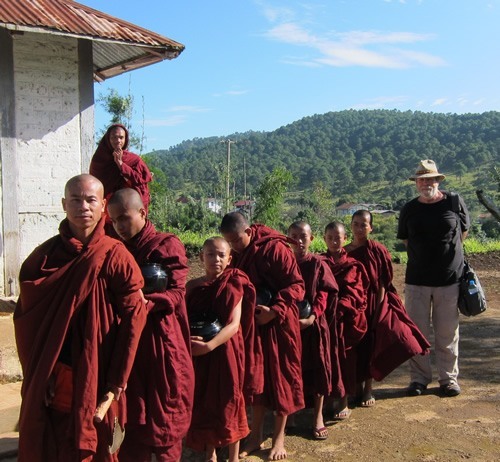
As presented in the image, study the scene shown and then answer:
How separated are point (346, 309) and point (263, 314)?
107 cm

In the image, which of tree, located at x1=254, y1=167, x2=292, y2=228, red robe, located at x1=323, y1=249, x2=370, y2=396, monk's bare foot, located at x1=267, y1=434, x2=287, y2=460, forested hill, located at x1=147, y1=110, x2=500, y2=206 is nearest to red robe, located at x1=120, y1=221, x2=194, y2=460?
monk's bare foot, located at x1=267, y1=434, x2=287, y2=460

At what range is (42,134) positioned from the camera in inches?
263

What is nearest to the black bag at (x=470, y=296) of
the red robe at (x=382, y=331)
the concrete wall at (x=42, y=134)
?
the red robe at (x=382, y=331)

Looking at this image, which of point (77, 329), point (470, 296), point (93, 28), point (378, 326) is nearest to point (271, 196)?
point (93, 28)

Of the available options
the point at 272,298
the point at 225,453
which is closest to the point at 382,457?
the point at 225,453

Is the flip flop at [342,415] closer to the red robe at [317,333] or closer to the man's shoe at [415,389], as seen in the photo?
the red robe at [317,333]

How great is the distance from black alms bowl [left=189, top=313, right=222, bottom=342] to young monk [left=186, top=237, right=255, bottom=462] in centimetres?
4

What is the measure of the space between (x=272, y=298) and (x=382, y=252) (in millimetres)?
1536

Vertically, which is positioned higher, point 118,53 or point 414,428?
point 118,53

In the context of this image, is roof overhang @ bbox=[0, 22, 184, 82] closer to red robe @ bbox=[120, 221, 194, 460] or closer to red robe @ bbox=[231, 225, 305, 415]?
red robe @ bbox=[231, 225, 305, 415]

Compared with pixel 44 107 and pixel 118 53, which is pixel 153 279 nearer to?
pixel 44 107

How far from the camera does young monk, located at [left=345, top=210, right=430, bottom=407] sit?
4766 mm

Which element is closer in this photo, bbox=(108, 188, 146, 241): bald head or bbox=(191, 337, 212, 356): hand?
bbox=(108, 188, 146, 241): bald head

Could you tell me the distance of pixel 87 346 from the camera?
2.35m
